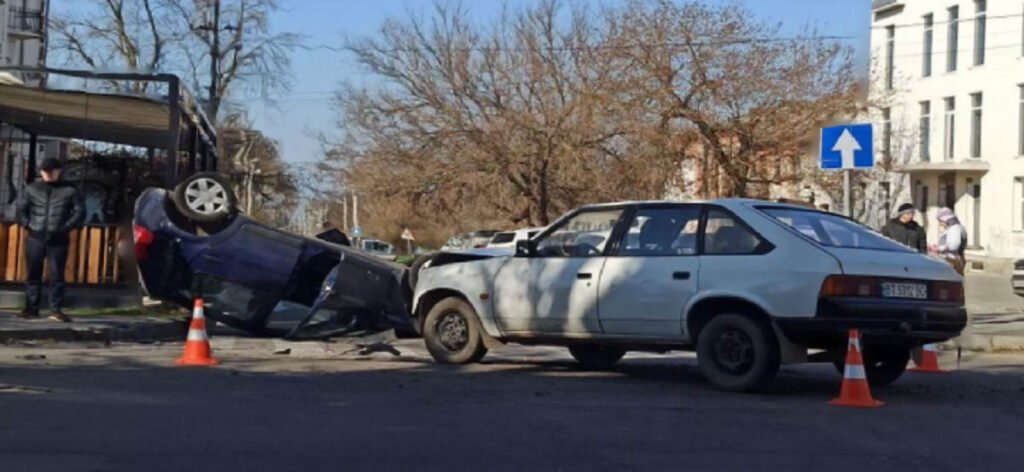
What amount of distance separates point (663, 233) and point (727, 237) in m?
0.62

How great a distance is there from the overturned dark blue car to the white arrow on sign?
5.47 metres

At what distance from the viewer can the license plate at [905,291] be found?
32.2 feet

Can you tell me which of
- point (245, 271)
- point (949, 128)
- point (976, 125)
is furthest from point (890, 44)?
point (245, 271)

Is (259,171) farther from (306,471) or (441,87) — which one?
(306,471)

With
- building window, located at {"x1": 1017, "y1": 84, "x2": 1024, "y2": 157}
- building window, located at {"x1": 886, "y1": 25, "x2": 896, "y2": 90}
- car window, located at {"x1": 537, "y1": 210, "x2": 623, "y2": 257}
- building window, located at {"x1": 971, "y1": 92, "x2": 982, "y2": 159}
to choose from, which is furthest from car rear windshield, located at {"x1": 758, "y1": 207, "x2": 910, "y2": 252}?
building window, located at {"x1": 886, "y1": 25, "x2": 896, "y2": 90}

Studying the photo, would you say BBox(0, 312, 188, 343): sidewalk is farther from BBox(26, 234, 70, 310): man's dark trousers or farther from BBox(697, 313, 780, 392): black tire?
BBox(697, 313, 780, 392): black tire

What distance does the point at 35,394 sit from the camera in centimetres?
920

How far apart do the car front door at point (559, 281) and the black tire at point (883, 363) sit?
209 cm

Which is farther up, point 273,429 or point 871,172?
point 871,172

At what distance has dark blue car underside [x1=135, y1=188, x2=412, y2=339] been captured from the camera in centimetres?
1372

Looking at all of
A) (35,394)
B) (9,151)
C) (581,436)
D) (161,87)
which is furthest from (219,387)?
(9,151)

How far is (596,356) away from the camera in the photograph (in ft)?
40.9

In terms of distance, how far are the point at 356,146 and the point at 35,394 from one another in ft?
97.5

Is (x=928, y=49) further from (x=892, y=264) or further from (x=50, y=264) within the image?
(x=892, y=264)
